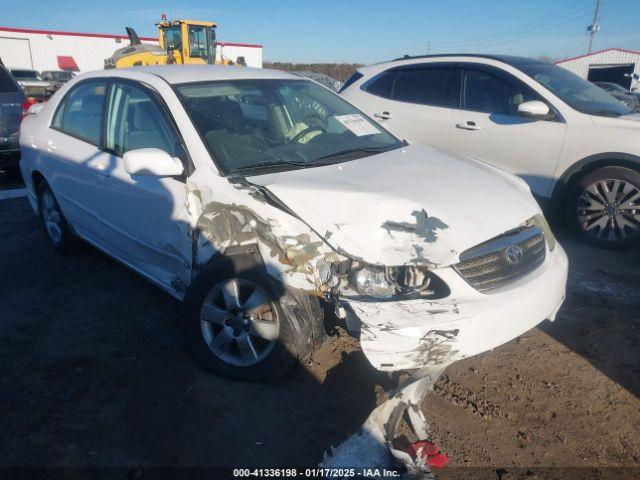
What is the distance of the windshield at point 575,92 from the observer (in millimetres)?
4992

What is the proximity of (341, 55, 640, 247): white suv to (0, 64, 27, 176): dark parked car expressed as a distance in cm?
523

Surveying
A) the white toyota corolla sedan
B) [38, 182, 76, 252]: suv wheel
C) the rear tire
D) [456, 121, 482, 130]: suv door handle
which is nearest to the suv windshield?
the rear tire

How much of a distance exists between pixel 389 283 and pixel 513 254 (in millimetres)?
709

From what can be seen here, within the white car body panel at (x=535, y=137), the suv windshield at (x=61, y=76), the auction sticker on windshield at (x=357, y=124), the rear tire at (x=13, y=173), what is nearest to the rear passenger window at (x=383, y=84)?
the white car body panel at (x=535, y=137)

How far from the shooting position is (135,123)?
3.48 metres

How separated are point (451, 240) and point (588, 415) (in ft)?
4.09

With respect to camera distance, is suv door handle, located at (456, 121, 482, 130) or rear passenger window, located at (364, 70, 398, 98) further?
rear passenger window, located at (364, 70, 398, 98)

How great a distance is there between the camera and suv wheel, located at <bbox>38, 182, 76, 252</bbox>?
4559 millimetres

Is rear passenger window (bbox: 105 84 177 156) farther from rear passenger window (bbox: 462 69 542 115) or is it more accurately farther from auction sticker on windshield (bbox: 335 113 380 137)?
rear passenger window (bbox: 462 69 542 115)

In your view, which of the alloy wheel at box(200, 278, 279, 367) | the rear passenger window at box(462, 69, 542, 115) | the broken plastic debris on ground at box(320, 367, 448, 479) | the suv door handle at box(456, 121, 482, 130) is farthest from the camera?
the suv door handle at box(456, 121, 482, 130)

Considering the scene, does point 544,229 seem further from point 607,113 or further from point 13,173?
point 13,173

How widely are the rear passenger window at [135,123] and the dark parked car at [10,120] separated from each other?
14.8 ft

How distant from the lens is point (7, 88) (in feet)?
25.1

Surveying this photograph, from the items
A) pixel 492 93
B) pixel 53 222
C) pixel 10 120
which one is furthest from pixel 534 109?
pixel 10 120
